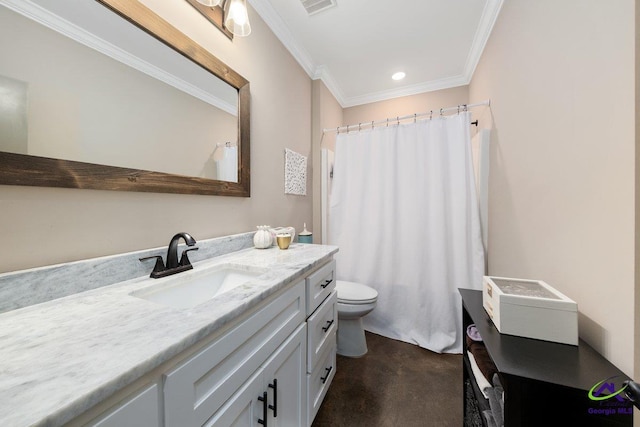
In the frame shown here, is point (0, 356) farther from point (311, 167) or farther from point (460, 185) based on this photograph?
point (460, 185)

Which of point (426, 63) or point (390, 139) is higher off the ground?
point (426, 63)

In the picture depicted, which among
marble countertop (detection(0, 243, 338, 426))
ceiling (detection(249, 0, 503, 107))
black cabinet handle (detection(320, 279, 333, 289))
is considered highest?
ceiling (detection(249, 0, 503, 107))

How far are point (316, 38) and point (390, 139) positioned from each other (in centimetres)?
100

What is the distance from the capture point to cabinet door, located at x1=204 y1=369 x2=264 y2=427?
56cm

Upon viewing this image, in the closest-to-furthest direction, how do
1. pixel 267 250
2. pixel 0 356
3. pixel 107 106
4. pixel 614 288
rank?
pixel 0 356 < pixel 614 288 < pixel 107 106 < pixel 267 250

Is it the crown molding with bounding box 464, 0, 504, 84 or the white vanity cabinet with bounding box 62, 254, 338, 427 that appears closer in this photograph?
the white vanity cabinet with bounding box 62, 254, 338, 427

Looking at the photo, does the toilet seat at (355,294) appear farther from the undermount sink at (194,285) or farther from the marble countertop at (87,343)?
the marble countertop at (87,343)

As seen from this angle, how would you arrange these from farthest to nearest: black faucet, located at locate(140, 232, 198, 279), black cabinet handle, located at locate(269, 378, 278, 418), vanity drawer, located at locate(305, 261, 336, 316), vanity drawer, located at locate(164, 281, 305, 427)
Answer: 1. vanity drawer, located at locate(305, 261, 336, 316)
2. black faucet, located at locate(140, 232, 198, 279)
3. black cabinet handle, located at locate(269, 378, 278, 418)
4. vanity drawer, located at locate(164, 281, 305, 427)

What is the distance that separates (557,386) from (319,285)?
822mm

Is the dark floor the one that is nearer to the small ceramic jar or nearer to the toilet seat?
the toilet seat

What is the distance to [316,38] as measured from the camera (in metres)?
1.82

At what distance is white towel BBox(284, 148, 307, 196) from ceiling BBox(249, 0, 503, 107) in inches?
33.6

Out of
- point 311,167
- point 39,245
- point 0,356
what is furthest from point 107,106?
point 311,167

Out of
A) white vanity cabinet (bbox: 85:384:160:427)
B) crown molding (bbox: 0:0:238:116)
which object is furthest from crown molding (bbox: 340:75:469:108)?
white vanity cabinet (bbox: 85:384:160:427)
